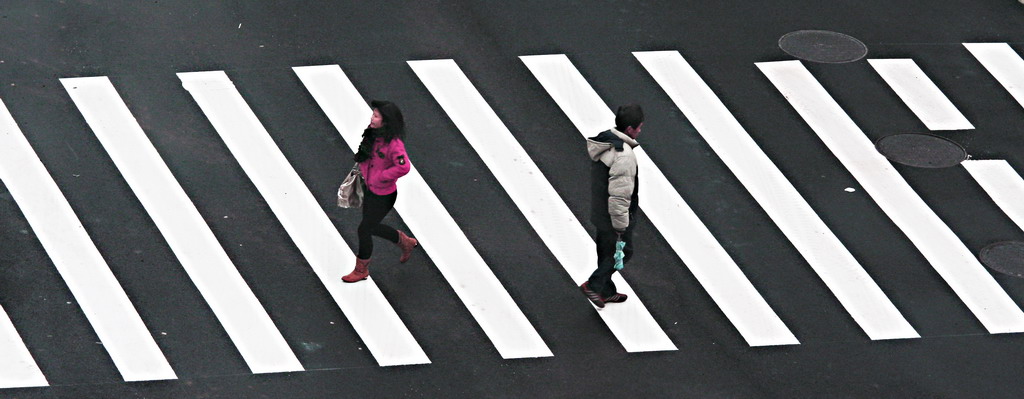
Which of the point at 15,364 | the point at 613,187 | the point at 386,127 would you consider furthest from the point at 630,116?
the point at 15,364

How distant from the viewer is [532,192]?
50.1ft

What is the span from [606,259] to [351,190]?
218cm

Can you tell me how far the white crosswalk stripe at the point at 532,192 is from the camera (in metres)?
13.8

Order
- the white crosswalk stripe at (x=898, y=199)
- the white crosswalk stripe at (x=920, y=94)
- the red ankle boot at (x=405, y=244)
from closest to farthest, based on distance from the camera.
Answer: the red ankle boot at (x=405, y=244)
the white crosswalk stripe at (x=898, y=199)
the white crosswalk stripe at (x=920, y=94)

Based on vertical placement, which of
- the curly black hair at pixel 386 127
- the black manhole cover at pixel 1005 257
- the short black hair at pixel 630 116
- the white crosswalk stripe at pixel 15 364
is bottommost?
the black manhole cover at pixel 1005 257

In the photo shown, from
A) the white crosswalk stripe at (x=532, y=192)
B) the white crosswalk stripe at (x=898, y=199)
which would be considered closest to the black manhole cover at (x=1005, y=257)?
the white crosswalk stripe at (x=898, y=199)

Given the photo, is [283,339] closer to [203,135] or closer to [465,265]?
[465,265]

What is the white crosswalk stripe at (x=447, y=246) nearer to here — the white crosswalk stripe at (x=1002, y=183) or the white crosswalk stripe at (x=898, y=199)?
the white crosswalk stripe at (x=898, y=199)

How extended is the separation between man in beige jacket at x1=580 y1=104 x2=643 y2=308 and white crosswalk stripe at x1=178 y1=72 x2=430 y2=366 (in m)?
1.72

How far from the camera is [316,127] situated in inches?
627

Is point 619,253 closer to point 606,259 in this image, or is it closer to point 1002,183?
point 606,259

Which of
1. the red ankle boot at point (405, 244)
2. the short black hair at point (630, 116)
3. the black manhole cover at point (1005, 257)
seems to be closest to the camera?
the short black hair at point (630, 116)

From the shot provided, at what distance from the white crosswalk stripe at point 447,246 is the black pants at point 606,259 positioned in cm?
67

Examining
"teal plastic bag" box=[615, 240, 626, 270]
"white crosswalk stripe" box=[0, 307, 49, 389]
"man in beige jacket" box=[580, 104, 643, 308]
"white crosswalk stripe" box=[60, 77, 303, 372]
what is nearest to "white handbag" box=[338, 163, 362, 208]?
"white crosswalk stripe" box=[60, 77, 303, 372]
